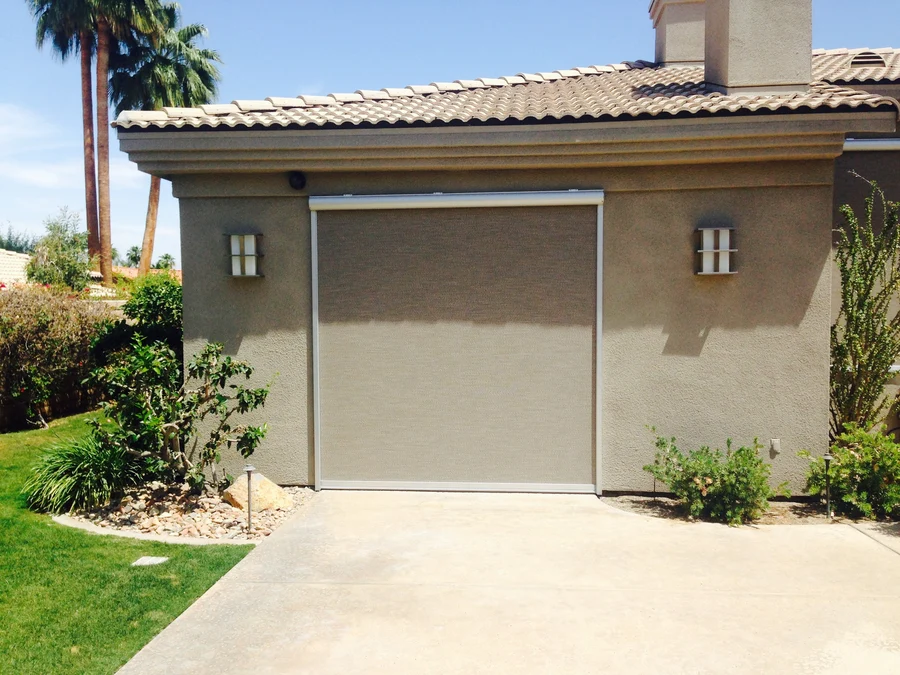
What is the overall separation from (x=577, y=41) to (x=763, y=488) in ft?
38.4

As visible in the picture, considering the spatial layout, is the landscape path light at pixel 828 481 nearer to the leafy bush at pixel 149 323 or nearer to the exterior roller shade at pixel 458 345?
the exterior roller shade at pixel 458 345

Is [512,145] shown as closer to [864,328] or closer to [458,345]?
[458,345]

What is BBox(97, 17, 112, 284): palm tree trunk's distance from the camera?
2866 centimetres

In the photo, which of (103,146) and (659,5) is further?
(103,146)

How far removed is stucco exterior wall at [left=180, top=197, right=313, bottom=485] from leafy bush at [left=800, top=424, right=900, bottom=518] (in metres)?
5.33

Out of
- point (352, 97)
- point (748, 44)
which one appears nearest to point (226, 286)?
point (352, 97)

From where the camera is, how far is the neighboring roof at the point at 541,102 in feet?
23.9

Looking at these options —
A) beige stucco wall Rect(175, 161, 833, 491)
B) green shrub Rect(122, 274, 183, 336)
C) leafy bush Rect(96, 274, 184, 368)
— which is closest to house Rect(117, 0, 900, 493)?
beige stucco wall Rect(175, 161, 833, 491)

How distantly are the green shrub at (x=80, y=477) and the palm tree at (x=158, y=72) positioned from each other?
75.7 ft

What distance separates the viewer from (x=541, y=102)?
862 centimetres

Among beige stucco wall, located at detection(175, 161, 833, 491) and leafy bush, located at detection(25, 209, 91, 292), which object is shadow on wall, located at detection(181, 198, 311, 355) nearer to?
beige stucco wall, located at detection(175, 161, 833, 491)

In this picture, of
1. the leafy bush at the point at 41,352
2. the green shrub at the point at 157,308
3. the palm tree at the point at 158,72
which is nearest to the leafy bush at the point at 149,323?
the green shrub at the point at 157,308

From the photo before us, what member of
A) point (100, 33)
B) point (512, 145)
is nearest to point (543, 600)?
point (512, 145)

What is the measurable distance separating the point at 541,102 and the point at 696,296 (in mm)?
2923
